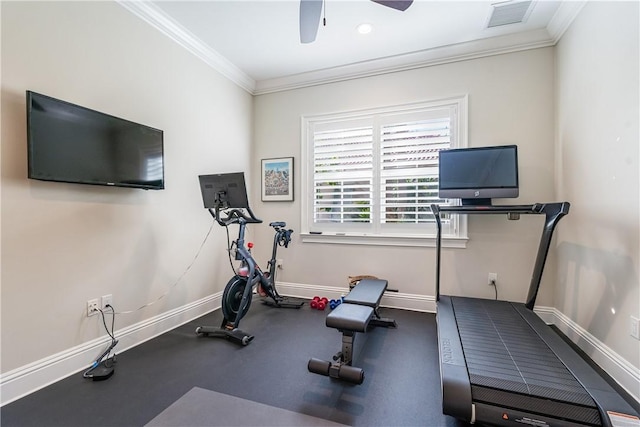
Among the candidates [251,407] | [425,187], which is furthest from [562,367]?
[425,187]

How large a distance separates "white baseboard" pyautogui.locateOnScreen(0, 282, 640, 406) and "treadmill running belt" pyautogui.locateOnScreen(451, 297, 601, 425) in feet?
1.63

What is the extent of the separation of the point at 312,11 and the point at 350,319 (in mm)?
2094

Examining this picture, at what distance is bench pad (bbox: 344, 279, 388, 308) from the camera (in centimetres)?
233

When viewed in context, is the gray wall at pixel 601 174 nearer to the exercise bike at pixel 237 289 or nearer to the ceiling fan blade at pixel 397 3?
the ceiling fan blade at pixel 397 3

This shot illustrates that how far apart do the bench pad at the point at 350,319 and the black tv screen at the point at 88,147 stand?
6.21 feet

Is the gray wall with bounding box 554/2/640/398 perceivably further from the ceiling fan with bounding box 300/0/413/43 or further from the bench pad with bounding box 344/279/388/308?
the bench pad with bounding box 344/279/388/308

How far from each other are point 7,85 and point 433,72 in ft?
11.9

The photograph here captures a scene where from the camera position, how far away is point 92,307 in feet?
6.93

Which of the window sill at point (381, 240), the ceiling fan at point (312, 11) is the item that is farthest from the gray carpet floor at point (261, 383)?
the ceiling fan at point (312, 11)

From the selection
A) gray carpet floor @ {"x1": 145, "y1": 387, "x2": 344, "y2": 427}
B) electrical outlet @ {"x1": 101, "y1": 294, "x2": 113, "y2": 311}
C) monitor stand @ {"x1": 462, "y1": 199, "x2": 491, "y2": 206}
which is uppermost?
monitor stand @ {"x1": 462, "y1": 199, "x2": 491, "y2": 206}

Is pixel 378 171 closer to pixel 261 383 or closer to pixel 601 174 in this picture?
pixel 601 174

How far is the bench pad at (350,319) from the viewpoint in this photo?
1854 millimetres

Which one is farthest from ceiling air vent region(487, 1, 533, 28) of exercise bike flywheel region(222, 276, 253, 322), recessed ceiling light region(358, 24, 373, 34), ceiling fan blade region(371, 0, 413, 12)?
exercise bike flywheel region(222, 276, 253, 322)

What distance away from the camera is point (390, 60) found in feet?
10.9
